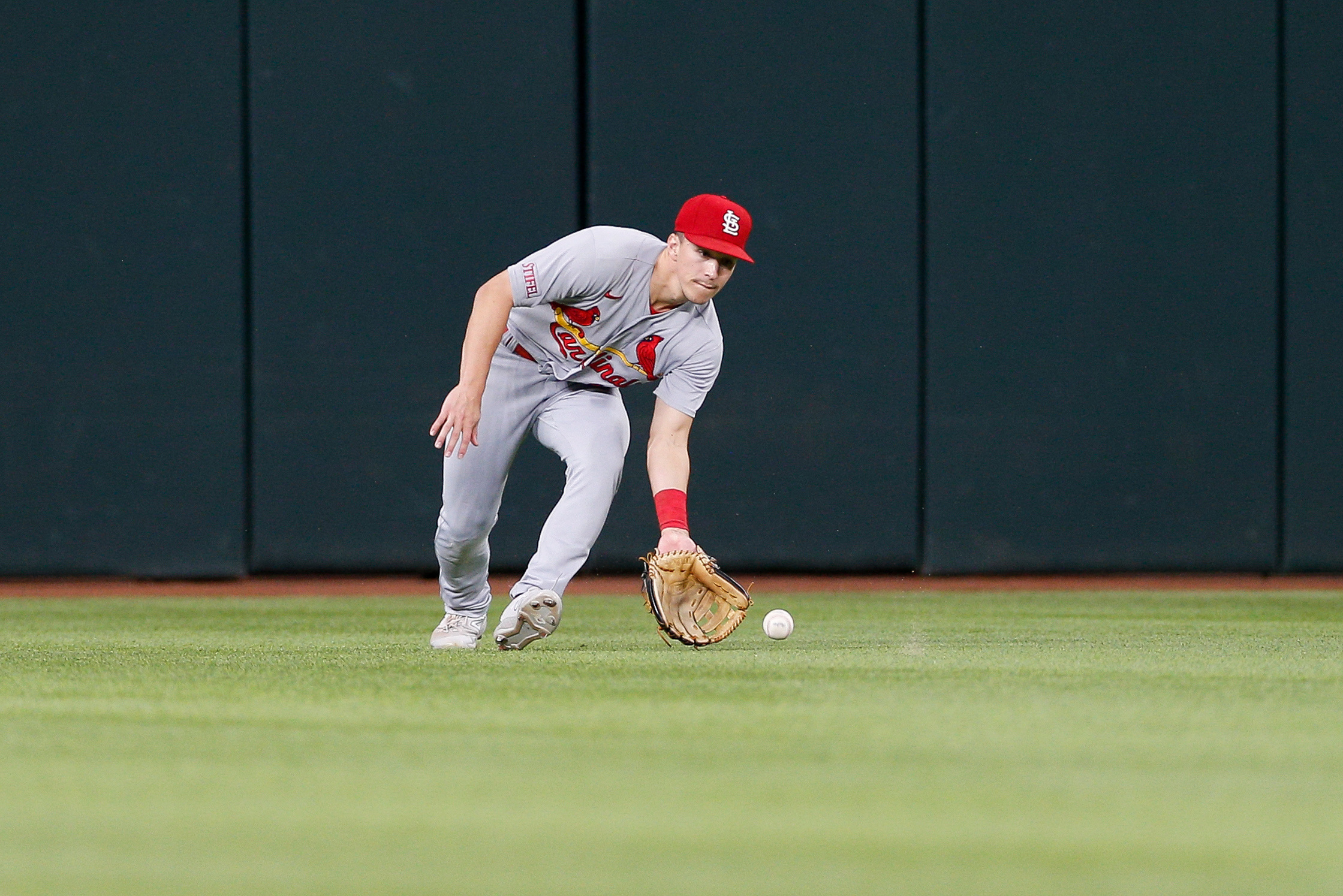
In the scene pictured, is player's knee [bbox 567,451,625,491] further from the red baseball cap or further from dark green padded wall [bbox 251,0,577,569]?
dark green padded wall [bbox 251,0,577,569]

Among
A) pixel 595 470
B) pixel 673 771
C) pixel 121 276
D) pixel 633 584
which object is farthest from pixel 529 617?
pixel 121 276

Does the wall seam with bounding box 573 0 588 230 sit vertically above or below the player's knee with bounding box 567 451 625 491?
above

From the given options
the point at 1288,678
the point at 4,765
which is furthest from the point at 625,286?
the point at 4,765

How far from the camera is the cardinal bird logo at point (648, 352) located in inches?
172

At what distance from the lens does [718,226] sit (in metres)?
4.08

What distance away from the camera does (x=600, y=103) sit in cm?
744

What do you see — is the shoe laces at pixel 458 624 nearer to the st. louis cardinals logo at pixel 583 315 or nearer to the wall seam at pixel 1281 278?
the st. louis cardinals logo at pixel 583 315

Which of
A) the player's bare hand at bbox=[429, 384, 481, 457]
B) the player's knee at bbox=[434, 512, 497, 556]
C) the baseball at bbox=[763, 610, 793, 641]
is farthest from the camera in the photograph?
the baseball at bbox=[763, 610, 793, 641]

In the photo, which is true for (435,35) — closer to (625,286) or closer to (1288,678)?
(625,286)

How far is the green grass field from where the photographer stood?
1.72 metres

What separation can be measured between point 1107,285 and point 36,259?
15.9 ft

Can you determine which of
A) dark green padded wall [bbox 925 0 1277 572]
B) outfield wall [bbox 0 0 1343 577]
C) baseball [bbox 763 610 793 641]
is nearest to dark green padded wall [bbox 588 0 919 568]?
outfield wall [bbox 0 0 1343 577]

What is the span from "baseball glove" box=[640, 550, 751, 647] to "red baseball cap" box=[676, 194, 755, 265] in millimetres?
808

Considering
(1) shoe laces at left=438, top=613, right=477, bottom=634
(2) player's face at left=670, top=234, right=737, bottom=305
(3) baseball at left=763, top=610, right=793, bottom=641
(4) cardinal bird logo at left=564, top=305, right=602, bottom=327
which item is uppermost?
(2) player's face at left=670, top=234, right=737, bottom=305
